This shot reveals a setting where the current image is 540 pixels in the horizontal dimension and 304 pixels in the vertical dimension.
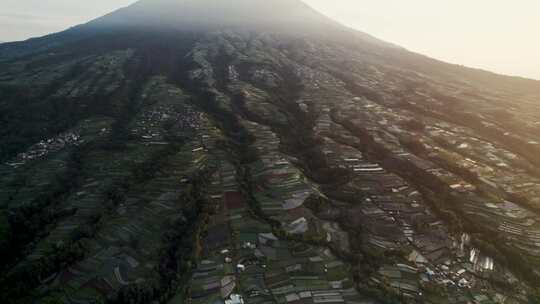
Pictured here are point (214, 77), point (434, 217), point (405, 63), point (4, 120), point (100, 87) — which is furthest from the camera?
point (405, 63)

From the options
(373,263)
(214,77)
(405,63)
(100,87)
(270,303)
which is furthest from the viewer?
(405,63)

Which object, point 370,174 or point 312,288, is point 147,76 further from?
point 312,288

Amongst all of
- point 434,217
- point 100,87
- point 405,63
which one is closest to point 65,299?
point 434,217

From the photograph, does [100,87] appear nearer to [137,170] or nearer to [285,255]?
[137,170]

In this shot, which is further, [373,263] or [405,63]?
[405,63]

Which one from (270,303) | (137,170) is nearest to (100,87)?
(137,170)

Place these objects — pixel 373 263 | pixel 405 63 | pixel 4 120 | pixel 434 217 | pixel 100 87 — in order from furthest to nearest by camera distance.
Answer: pixel 405 63 → pixel 100 87 → pixel 4 120 → pixel 434 217 → pixel 373 263
